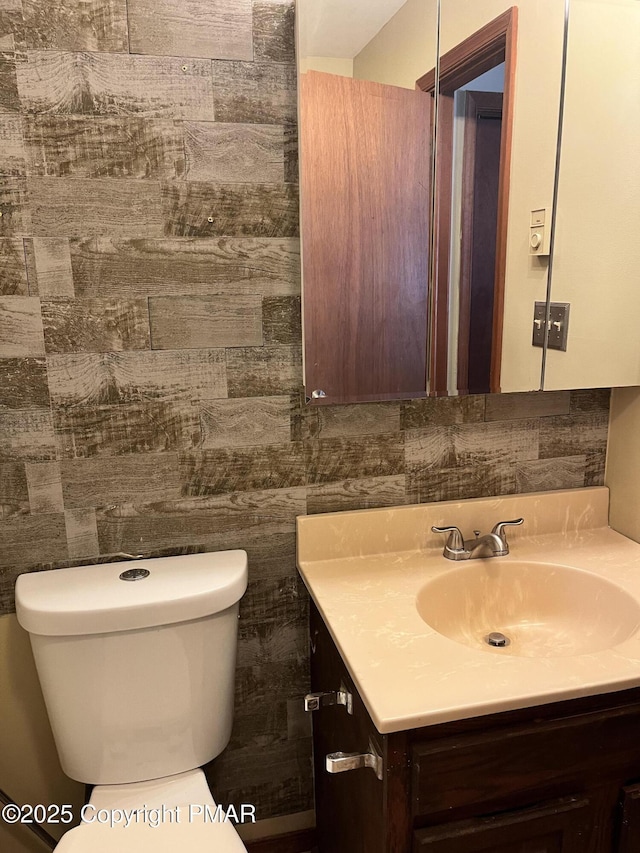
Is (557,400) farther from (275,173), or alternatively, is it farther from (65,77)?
(65,77)

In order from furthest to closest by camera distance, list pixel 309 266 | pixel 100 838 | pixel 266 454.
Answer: pixel 266 454 → pixel 309 266 → pixel 100 838

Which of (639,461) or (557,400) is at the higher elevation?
(557,400)

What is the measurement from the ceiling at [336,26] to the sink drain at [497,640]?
1173 mm

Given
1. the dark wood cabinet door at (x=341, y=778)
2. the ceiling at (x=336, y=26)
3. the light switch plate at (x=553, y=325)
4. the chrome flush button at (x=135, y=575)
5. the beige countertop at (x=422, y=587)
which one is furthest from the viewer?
the light switch plate at (x=553, y=325)

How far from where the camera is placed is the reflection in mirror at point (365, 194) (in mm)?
1236

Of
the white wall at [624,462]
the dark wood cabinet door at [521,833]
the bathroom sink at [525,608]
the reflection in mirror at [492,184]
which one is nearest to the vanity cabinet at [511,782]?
the dark wood cabinet door at [521,833]

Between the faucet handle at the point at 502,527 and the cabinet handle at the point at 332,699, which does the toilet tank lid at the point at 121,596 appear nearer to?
the cabinet handle at the point at 332,699

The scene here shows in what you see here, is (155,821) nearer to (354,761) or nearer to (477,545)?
(354,761)

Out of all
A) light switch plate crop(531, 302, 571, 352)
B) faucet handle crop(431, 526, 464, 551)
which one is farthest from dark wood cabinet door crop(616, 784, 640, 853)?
light switch plate crop(531, 302, 571, 352)

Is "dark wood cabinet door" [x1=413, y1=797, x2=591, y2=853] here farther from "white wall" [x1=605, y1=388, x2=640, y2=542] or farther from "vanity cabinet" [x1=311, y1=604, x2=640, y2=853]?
"white wall" [x1=605, y1=388, x2=640, y2=542]

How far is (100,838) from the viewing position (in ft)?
3.92

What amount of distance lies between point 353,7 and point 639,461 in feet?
3.68

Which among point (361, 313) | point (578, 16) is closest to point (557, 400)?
point (361, 313)

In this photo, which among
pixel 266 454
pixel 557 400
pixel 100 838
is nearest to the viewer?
pixel 100 838
